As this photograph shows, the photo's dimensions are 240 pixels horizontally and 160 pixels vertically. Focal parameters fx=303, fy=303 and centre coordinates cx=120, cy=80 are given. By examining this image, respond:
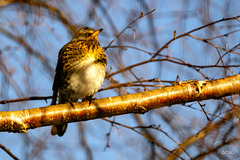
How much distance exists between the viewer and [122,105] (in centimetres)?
273

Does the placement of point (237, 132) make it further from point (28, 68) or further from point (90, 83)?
point (90, 83)

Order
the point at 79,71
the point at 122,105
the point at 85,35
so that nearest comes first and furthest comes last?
the point at 122,105 < the point at 79,71 < the point at 85,35

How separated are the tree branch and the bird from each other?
0.66m

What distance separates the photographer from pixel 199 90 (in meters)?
2.63

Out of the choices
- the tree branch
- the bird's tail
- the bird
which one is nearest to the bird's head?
the bird

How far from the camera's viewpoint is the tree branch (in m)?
2.58

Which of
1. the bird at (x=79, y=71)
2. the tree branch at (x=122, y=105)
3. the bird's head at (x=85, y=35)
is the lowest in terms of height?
the tree branch at (x=122, y=105)

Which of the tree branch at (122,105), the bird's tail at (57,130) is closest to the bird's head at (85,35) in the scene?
the bird's tail at (57,130)

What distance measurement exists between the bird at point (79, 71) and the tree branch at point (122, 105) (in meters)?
0.66

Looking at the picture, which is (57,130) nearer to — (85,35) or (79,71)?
(79,71)

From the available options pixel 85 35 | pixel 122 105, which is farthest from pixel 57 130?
pixel 85 35

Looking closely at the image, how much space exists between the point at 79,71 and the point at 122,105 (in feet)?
3.08

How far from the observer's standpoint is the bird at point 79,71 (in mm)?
3443

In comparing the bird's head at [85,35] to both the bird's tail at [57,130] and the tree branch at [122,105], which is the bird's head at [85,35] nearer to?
the bird's tail at [57,130]
